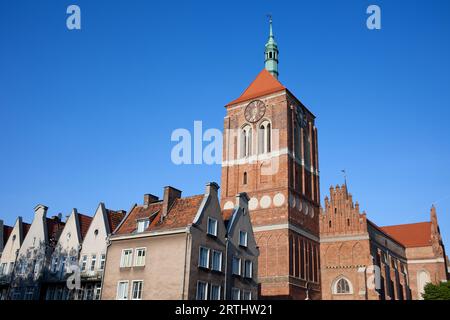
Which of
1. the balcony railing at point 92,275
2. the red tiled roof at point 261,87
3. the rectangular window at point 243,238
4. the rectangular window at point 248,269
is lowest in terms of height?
the balcony railing at point 92,275

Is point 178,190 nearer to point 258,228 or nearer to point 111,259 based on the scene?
point 111,259

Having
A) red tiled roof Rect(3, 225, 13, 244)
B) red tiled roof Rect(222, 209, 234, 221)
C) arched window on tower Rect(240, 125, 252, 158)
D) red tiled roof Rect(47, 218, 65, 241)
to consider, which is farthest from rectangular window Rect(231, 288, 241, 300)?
arched window on tower Rect(240, 125, 252, 158)

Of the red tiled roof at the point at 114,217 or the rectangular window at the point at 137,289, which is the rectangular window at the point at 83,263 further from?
the rectangular window at the point at 137,289

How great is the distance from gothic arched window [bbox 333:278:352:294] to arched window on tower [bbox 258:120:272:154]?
1918cm

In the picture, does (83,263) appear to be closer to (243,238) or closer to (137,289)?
(137,289)

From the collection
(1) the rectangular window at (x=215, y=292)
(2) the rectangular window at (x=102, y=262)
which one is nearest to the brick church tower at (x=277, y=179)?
(1) the rectangular window at (x=215, y=292)

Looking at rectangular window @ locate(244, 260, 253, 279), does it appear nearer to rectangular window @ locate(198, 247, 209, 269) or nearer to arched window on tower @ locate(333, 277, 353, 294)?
rectangular window @ locate(198, 247, 209, 269)

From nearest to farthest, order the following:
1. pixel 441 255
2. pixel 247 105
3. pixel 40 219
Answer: pixel 40 219
pixel 247 105
pixel 441 255

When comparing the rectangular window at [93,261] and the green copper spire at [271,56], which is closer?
the rectangular window at [93,261]

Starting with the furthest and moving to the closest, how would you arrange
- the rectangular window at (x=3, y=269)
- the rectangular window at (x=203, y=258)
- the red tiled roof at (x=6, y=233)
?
1. the red tiled roof at (x=6, y=233)
2. the rectangular window at (x=3, y=269)
3. the rectangular window at (x=203, y=258)

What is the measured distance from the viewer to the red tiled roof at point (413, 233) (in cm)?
8494

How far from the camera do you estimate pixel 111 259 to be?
36594mm
